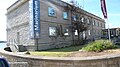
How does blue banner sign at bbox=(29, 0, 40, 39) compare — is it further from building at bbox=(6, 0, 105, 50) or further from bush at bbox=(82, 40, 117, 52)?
bush at bbox=(82, 40, 117, 52)

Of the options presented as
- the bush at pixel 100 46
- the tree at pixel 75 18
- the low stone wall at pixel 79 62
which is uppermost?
the tree at pixel 75 18

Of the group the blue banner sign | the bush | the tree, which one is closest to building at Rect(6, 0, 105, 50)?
the blue banner sign

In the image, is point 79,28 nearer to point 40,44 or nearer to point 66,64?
point 40,44

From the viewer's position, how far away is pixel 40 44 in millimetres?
23406

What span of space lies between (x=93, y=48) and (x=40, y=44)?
12556 mm

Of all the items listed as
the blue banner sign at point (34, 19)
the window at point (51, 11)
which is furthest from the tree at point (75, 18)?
the blue banner sign at point (34, 19)

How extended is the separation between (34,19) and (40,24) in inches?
47.1

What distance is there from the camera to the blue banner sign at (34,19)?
882 inches

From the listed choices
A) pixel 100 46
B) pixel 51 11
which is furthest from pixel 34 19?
pixel 100 46

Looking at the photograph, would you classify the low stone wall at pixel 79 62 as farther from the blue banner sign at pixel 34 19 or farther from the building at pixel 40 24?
the building at pixel 40 24

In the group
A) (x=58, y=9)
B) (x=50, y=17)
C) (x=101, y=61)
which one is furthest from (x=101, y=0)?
(x=58, y=9)

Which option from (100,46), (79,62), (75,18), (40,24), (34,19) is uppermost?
(75,18)

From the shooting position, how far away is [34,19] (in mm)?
22469

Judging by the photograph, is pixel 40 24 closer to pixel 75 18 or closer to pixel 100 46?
pixel 75 18
